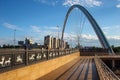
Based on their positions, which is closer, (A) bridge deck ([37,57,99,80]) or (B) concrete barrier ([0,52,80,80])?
(B) concrete barrier ([0,52,80,80])

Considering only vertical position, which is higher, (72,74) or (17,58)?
(17,58)

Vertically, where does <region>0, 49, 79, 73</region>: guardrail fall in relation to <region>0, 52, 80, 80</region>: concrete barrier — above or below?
above

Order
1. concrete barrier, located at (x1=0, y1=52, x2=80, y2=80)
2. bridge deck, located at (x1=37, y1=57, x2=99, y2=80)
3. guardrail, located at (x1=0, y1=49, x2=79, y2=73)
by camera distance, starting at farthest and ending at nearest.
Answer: bridge deck, located at (x1=37, y1=57, x2=99, y2=80), concrete barrier, located at (x1=0, y1=52, x2=80, y2=80), guardrail, located at (x1=0, y1=49, x2=79, y2=73)

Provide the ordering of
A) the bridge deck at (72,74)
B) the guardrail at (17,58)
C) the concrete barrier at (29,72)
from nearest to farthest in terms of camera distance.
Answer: the guardrail at (17,58), the concrete barrier at (29,72), the bridge deck at (72,74)

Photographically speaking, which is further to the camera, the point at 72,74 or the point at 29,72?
the point at 72,74

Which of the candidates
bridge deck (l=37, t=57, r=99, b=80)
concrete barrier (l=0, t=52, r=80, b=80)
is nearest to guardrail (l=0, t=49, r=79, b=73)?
concrete barrier (l=0, t=52, r=80, b=80)

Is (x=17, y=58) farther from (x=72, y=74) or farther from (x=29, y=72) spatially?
(x=72, y=74)

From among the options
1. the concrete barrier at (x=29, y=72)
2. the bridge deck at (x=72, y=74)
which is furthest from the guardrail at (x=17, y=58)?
the bridge deck at (x=72, y=74)

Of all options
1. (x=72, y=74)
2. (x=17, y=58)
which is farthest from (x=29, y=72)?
(x=72, y=74)

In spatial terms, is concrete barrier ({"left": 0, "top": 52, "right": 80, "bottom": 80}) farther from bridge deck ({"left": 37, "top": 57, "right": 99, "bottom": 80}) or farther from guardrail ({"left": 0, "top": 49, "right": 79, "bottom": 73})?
bridge deck ({"left": 37, "top": 57, "right": 99, "bottom": 80})

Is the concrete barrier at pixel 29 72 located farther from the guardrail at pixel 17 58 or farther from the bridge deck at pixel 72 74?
the bridge deck at pixel 72 74

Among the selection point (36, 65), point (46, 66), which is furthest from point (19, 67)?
point (46, 66)

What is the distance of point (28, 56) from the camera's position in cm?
1557

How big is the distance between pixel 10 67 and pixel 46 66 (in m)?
8.36
